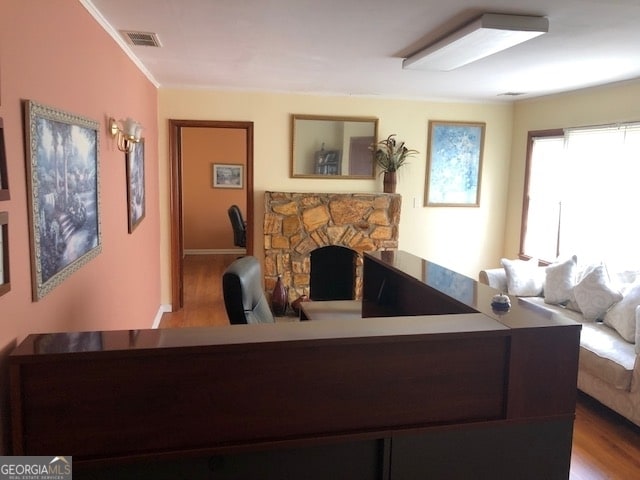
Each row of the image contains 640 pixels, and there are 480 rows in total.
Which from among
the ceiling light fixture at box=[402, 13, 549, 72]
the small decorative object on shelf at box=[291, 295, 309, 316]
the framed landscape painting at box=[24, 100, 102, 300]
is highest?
the ceiling light fixture at box=[402, 13, 549, 72]

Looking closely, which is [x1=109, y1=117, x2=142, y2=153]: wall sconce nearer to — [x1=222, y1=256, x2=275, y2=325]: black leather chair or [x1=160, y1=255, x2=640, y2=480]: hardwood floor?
[x1=222, y1=256, x2=275, y2=325]: black leather chair

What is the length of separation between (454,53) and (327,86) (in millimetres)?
1911

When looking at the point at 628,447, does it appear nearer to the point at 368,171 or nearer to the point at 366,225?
the point at 366,225

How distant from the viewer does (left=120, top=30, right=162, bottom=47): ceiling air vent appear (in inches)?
114

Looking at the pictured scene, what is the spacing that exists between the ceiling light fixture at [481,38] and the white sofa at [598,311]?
189cm

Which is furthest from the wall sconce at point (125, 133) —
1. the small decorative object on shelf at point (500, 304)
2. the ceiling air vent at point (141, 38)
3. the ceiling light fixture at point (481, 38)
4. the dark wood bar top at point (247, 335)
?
the small decorative object on shelf at point (500, 304)

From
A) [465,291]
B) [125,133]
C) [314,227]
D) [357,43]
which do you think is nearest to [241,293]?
[465,291]

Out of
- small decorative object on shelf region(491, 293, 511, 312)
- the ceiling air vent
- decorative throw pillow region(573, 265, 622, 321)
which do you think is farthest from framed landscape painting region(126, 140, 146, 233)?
decorative throw pillow region(573, 265, 622, 321)

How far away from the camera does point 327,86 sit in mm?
4711

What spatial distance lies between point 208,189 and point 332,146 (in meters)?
3.42

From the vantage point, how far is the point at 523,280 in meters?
4.48

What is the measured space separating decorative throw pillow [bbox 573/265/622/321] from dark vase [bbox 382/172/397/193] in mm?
2111

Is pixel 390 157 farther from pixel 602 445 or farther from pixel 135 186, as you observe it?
pixel 602 445

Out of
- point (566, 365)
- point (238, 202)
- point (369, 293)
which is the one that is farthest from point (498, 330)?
point (238, 202)
